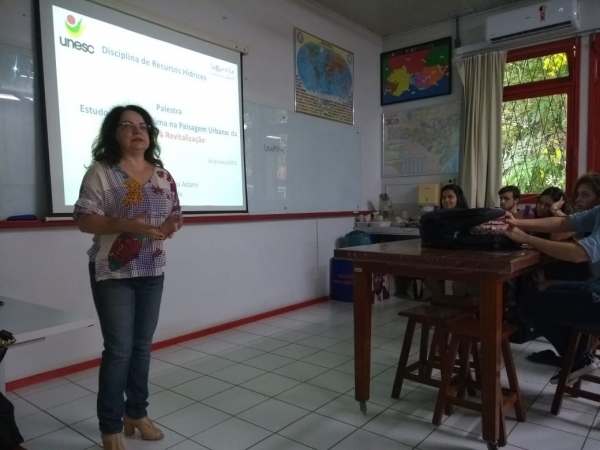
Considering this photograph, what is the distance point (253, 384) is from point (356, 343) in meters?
0.73

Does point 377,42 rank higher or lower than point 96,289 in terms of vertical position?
higher

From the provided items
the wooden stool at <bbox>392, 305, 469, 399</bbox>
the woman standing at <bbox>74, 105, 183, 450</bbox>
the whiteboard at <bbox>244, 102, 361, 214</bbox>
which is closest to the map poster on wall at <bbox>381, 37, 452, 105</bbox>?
the whiteboard at <bbox>244, 102, 361, 214</bbox>

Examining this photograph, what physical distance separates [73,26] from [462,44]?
3.93 metres

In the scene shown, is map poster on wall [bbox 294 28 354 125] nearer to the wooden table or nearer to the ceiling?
the ceiling

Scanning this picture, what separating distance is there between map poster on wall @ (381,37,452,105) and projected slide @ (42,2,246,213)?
2.41 meters

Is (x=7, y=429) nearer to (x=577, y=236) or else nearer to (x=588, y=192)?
(x=588, y=192)

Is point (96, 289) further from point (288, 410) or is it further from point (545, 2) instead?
point (545, 2)

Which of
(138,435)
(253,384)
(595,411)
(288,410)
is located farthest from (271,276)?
(595,411)

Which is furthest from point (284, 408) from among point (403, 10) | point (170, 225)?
point (403, 10)

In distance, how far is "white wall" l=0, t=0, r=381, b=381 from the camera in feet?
7.88

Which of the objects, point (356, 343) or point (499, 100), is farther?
point (499, 100)

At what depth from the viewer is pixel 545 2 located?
4.09 meters

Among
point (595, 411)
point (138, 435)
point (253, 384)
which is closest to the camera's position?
point (138, 435)

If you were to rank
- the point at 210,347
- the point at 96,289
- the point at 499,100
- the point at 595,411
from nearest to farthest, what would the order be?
1. the point at 96,289
2. the point at 595,411
3. the point at 210,347
4. the point at 499,100
